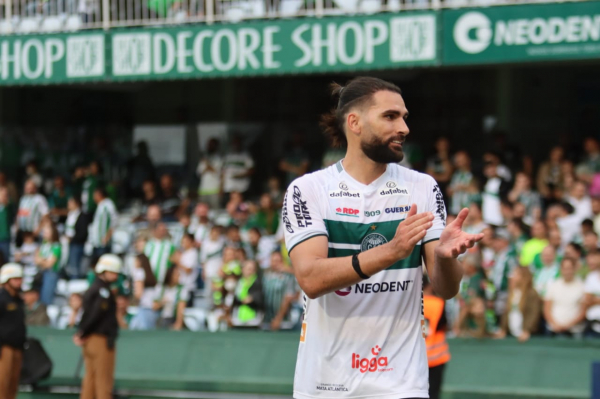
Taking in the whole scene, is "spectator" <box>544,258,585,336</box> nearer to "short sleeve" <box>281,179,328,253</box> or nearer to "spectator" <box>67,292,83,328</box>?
"spectator" <box>67,292,83,328</box>

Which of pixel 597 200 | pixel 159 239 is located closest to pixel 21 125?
pixel 159 239

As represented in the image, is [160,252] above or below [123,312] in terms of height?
above

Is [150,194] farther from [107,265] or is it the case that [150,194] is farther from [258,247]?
[107,265]

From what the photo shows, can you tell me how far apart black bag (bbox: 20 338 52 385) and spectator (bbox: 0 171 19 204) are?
19.2 ft

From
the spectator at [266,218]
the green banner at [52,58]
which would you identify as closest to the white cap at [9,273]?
the spectator at [266,218]

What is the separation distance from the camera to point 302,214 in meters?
4.23

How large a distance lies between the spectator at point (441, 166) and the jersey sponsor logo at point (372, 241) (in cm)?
1122

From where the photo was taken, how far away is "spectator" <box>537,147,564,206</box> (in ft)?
48.2

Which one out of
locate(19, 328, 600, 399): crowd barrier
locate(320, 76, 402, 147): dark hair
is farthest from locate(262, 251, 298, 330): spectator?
locate(320, 76, 402, 147): dark hair

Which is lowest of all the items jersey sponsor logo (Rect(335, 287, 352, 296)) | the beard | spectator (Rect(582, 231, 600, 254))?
jersey sponsor logo (Rect(335, 287, 352, 296))

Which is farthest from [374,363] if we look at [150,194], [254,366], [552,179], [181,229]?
[150,194]

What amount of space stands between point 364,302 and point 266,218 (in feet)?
39.1

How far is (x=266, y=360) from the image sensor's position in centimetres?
1315

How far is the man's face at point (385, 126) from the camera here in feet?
13.8
